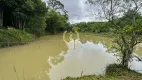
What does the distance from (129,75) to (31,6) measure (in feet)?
48.1

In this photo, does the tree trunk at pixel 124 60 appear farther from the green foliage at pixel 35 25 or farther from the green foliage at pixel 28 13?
the green foliage at pixel 35 25

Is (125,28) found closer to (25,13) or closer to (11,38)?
(11,38)

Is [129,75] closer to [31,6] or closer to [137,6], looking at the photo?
[137,6]

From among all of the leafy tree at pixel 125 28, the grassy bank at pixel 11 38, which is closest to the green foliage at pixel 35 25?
the grassy bank at pixel 11 38

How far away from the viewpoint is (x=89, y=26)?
4253cm

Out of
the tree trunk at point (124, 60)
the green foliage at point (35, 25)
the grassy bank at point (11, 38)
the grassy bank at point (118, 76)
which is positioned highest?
the green foliage at point (35, 25)

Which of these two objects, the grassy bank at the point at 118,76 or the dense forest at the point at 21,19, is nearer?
the grassy bank at the point at 118,76

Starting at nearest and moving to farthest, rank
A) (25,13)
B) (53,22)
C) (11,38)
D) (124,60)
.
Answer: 1. (124,60)
2. (11,38)
3. (25,13)
4. (53,22)

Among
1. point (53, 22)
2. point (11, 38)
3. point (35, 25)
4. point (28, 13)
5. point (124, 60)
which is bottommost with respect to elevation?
point (124, 60)

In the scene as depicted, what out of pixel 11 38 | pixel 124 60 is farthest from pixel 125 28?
pixel 11 38

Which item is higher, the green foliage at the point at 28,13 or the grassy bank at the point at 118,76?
the green foliage at the point at 28,13

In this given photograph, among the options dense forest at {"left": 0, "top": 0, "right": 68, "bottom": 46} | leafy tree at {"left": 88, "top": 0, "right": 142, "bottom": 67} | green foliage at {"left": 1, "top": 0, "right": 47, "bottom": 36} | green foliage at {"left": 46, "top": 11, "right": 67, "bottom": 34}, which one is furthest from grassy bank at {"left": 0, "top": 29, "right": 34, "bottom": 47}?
green foliage at {"left": 46, "top": 11, "right": 67, "bottom": 34}

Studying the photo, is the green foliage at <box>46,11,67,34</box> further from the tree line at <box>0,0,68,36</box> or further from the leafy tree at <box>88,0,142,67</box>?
the leafy tree at <box>88,0,142,67</box>

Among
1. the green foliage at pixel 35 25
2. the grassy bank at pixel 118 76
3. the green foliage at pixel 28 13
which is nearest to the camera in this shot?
the grassy bank at pixel 118 76
